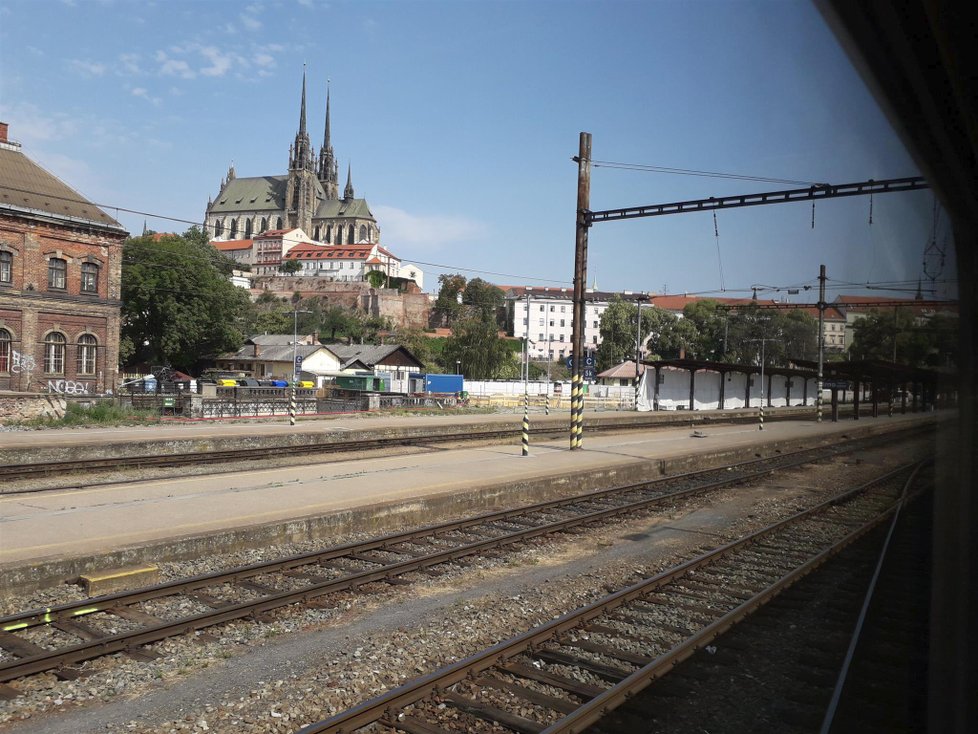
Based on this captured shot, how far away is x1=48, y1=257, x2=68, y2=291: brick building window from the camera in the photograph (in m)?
40.1

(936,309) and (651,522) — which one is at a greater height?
(936,309)

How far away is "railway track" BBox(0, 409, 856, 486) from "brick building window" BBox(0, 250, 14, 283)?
2491cm

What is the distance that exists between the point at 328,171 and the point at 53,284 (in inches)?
5661

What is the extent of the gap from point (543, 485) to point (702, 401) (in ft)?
108

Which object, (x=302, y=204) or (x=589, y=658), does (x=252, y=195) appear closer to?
(x=302, y=204)

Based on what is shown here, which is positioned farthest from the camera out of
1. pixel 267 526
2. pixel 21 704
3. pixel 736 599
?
pixel 267 526

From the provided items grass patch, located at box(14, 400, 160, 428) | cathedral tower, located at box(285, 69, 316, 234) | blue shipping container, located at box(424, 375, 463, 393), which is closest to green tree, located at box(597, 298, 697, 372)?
blue shipping container, located at box(424, 375, 463, 393)

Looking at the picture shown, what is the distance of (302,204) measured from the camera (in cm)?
16612

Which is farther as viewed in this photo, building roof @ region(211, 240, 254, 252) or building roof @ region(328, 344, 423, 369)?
building roof @ region(211, 240, 254, 252)

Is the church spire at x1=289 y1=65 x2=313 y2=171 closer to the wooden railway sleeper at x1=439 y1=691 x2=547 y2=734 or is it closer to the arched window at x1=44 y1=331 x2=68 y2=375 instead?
the arched window at x1=44 y1=331 x2=68 y2=375

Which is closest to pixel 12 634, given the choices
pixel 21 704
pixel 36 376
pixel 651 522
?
pixel 21 704

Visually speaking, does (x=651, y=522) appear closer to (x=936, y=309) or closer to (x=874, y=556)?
(x=874, y=556)

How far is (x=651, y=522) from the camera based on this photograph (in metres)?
13.1

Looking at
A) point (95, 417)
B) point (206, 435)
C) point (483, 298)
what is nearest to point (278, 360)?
point (95, 417)
